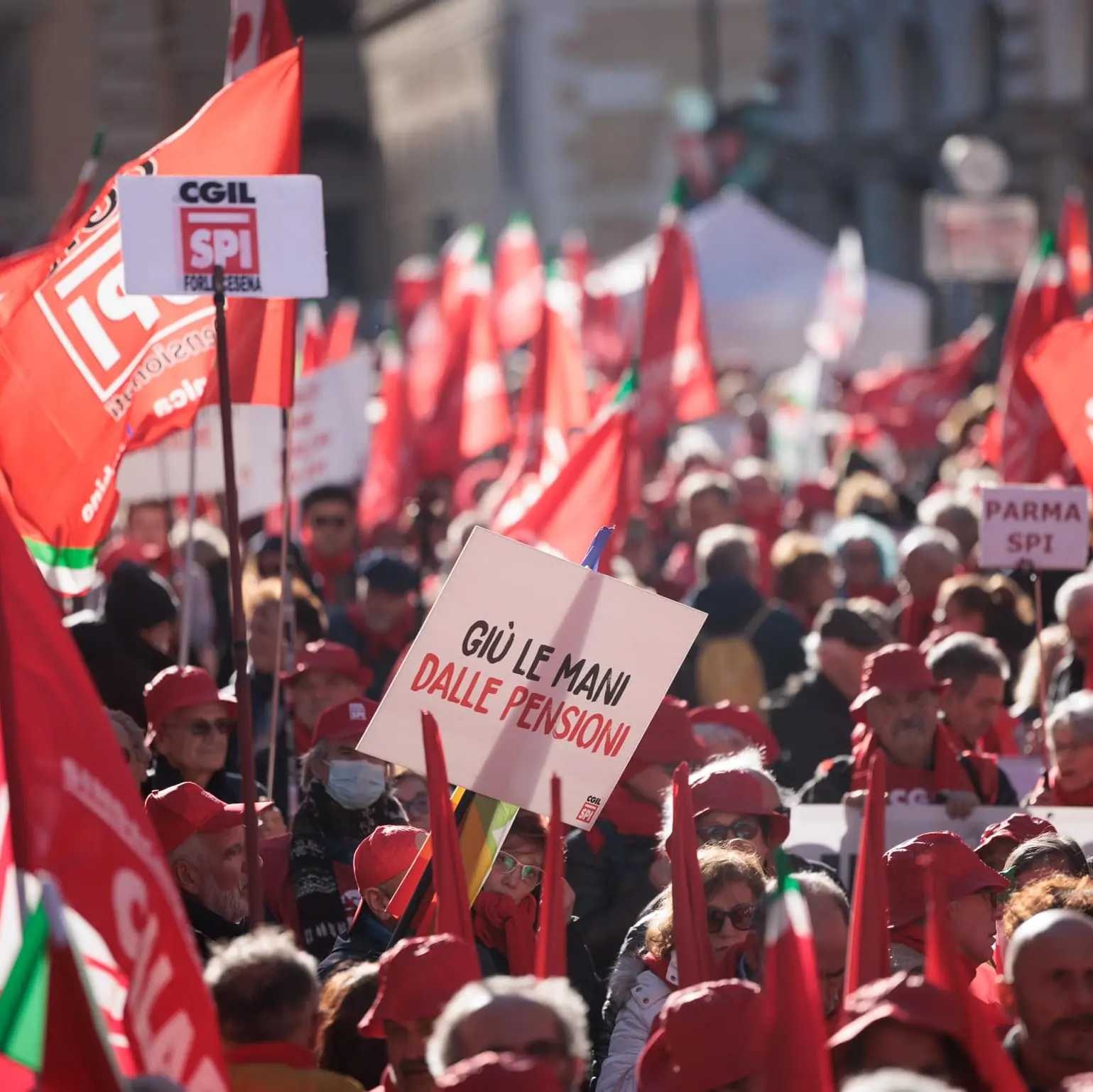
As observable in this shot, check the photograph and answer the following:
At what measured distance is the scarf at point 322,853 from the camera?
584cm

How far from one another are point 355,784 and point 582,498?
3166 millimetres

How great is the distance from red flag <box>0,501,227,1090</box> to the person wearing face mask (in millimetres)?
1625

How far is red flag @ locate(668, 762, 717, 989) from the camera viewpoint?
4934mm

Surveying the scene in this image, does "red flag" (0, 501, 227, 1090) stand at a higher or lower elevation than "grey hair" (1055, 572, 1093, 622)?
higher

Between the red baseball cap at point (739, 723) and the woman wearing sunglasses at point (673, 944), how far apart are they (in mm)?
1862

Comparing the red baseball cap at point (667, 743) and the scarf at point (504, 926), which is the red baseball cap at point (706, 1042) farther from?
the red baseball cap at point (667, 743)

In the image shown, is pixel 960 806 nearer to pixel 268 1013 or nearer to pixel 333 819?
pixel 333 819

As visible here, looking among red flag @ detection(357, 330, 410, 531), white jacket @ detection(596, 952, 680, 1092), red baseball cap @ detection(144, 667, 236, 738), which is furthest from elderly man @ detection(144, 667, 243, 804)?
red flag @ detection(357, 330, 410, 531)

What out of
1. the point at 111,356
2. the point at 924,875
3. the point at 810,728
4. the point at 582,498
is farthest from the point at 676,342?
the point at 924,875

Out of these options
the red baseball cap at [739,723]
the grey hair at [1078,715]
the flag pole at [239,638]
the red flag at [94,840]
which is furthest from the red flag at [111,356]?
the red flag at [94,840]

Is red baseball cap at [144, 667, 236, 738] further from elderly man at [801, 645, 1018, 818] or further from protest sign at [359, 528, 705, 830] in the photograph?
elderly man at [801, 645, 1018, 818]

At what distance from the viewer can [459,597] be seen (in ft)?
17.3

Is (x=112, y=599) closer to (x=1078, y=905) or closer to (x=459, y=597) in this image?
(x=459, y=597)

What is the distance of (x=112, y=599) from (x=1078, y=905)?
353 cm
